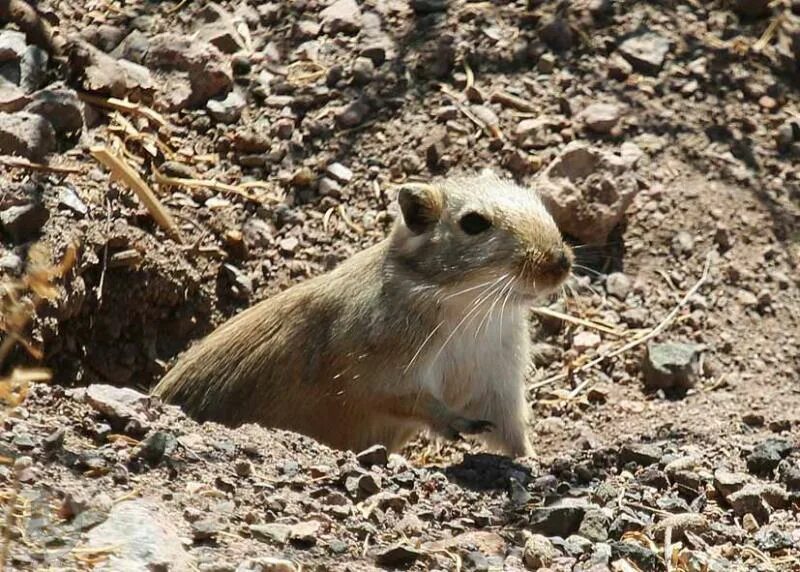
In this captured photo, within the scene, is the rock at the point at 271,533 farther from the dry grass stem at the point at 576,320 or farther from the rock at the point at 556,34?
the rock at the point at 556,34

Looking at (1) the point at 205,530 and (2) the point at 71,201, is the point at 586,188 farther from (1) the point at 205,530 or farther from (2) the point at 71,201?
(1) the point at 205,530

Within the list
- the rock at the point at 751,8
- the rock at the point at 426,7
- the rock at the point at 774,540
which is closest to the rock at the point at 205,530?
the rock at the point at 774,540

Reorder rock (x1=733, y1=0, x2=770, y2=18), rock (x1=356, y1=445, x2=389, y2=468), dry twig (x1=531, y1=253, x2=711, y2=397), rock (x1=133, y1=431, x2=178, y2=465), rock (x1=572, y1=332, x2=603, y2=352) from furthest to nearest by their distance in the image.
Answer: rock (x1=733, y1=0, x2=770, y2=18)
rock (x1=572, y1=332, x2=603, y2=352)
dry twig (x1=531, y1=253, x2=711, y2=397)
rock (x1=356, y1=445, x2=389, y2=468)
rock (x1=133, y1=431, x2=178, y2=465)

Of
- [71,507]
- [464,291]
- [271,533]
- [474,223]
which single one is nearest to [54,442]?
[71,507]

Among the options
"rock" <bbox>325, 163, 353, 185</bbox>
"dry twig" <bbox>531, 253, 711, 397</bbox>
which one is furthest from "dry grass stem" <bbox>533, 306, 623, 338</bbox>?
"rock" <bbox>325, 163, 353, 185</bbox>

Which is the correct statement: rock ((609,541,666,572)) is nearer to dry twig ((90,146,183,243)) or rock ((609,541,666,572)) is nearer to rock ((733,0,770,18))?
dry twig ((90,146,183,243))

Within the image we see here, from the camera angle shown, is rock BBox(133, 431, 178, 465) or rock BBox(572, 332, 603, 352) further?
rock BBox(572, 332, 603, 352)
